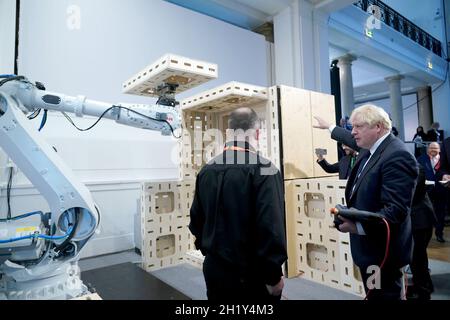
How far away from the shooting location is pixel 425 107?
10.7 meters

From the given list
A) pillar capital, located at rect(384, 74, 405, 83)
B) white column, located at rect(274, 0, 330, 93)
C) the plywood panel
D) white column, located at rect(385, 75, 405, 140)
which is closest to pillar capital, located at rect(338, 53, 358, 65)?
white column, located at rect(274, 0, 330, 93)

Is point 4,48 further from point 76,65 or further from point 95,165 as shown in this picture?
point 95,165

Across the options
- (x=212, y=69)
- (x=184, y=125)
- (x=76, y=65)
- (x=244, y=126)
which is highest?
(x=76, y=65)

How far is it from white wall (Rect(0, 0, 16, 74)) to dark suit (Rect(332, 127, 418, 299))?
364 cm

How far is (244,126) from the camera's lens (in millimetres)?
1450

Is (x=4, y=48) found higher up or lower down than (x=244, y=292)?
higher up

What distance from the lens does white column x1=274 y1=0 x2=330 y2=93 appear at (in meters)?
5.00

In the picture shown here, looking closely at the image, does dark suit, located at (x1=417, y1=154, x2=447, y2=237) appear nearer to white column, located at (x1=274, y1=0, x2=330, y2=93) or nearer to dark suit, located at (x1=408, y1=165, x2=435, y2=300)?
white column, located at (x1=274, y1=0, x2=330, y2=93)

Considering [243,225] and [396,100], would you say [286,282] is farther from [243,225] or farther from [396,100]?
Result: [396,100]

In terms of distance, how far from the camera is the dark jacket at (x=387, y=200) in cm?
141

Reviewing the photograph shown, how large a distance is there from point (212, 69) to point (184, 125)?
3.59 ft

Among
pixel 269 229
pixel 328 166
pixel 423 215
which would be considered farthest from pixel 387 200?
pixel 328 166
